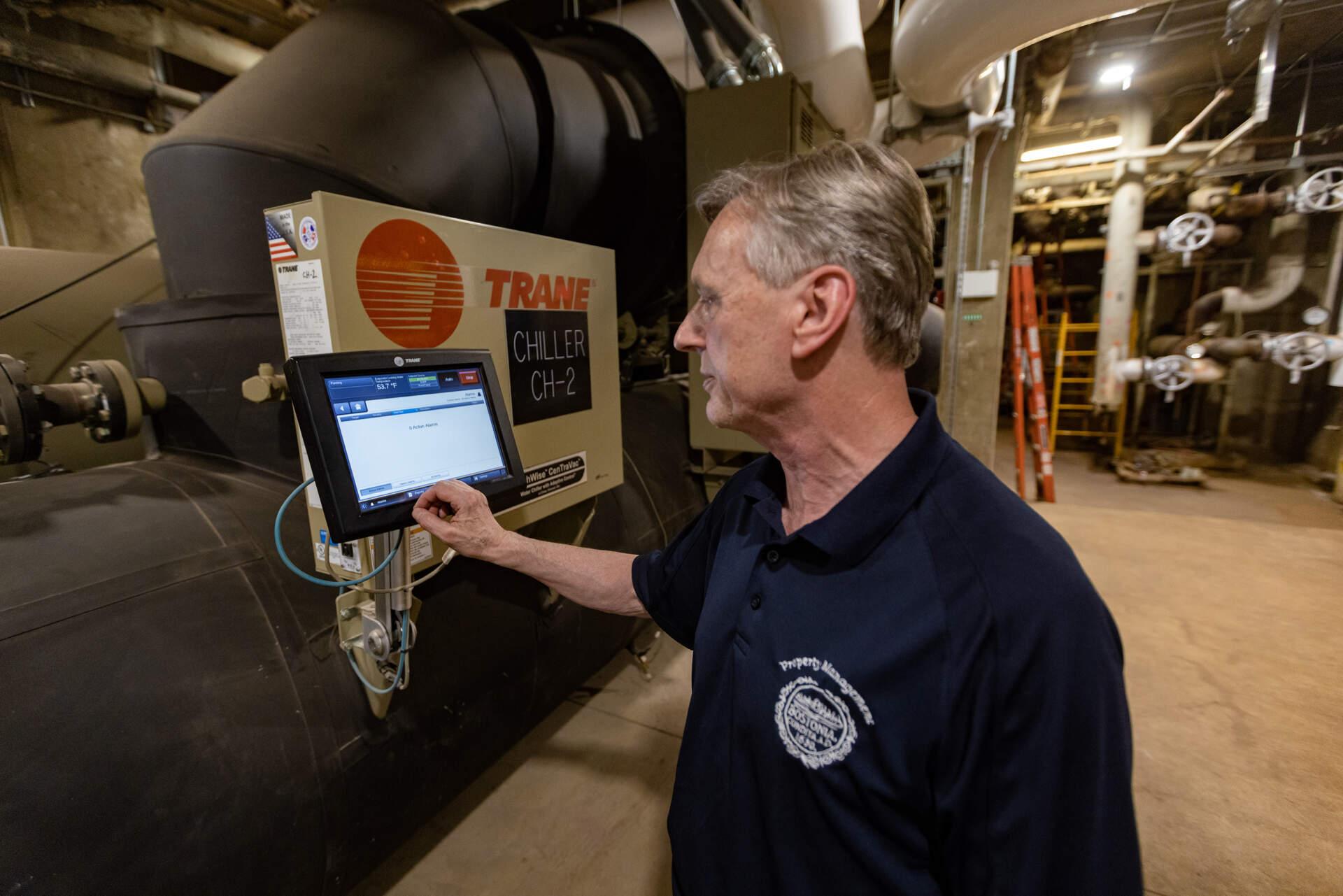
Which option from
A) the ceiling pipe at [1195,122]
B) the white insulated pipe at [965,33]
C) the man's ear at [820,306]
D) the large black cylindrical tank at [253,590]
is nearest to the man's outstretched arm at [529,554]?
the large black cylindrical tank at [253,590]

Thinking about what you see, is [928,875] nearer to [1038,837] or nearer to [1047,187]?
[1038,837]

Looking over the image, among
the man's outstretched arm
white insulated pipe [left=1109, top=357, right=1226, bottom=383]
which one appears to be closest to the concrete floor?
the man's outstretched arm

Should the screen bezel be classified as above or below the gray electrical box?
below

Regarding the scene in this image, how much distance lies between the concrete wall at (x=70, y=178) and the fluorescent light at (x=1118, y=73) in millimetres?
5045

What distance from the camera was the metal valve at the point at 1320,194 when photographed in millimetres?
3932

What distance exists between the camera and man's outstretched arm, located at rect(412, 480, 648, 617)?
96 cm

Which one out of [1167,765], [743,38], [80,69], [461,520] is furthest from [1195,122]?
[80,69]

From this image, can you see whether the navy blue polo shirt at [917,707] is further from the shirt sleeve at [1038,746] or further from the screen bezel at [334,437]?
the screen bezel at [334,437]

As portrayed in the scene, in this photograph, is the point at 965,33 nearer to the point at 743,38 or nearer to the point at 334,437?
the point at 743,38

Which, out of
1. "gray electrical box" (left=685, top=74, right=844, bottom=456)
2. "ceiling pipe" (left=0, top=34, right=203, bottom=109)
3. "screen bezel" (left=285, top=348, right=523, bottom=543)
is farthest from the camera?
"ceiling pipe" (left=0, top=34, right=203, bottom=109)

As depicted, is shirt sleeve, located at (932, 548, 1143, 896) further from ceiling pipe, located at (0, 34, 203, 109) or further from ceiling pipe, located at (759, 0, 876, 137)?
ceiling pipe, located at (0, 34, 203, 109)

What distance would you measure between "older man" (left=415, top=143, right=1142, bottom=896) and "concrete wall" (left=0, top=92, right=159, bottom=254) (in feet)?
11.1

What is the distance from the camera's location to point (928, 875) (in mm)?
646

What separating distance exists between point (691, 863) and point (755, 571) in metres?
0.42
